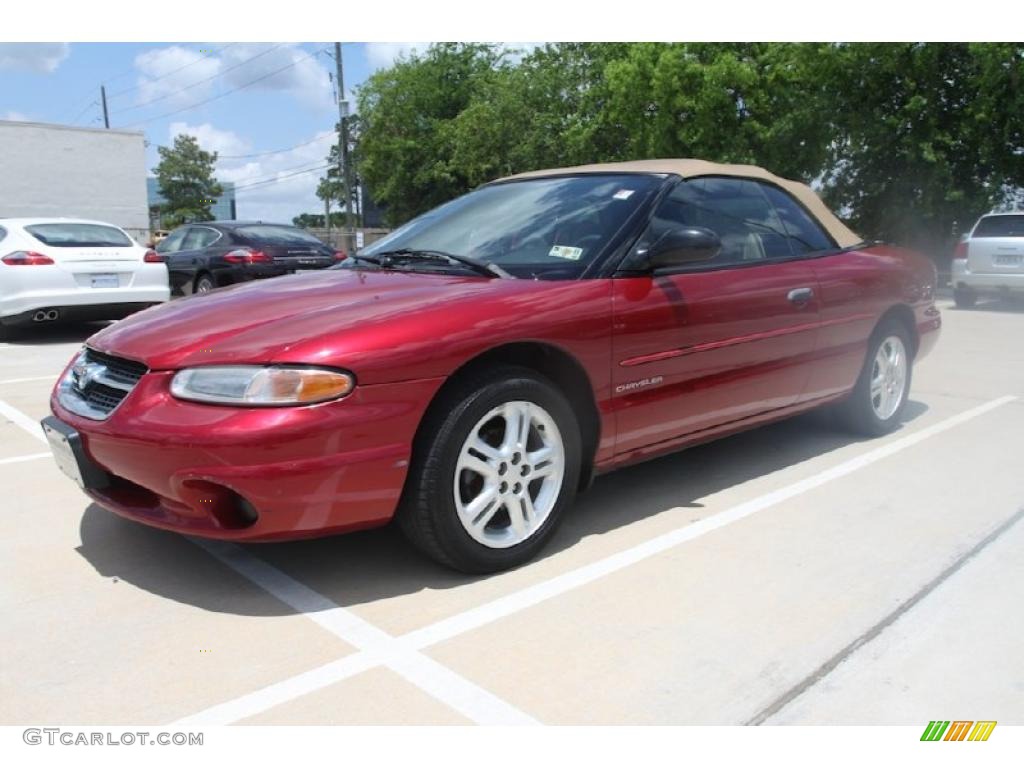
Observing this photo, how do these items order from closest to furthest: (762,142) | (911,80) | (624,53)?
1. (911,80)
2. (762,142)
3. (624,53)

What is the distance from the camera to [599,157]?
29.9 m

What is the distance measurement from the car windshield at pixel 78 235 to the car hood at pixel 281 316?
6530 millimetres

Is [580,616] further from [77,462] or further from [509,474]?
[77,462]

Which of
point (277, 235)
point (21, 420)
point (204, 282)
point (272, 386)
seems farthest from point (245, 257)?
point (272, 386)

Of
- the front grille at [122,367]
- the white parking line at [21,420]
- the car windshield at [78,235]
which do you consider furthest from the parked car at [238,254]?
the front grille at [122,367]

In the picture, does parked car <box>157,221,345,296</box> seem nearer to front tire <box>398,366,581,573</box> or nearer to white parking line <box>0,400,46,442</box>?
white parking line <box>0,400,46,442</box>

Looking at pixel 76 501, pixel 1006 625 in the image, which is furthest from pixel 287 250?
pixel 1006 625

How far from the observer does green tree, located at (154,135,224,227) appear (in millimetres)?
50938

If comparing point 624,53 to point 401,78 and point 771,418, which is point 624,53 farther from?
point 401,78

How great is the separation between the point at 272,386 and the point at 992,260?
1362 centimetres

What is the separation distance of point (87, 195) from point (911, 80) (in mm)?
30524

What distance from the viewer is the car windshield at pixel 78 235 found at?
29.7ft
